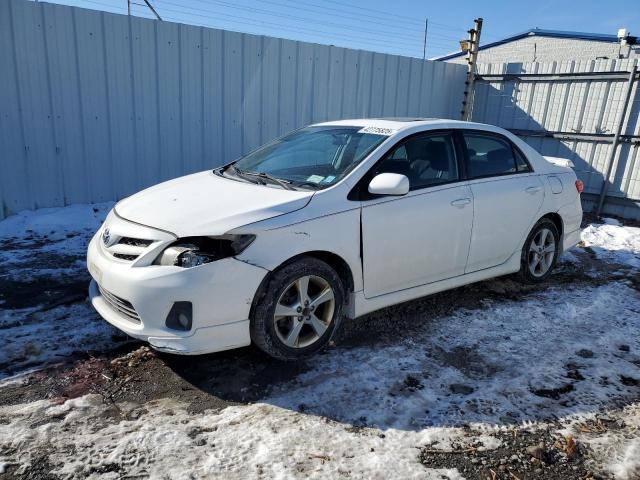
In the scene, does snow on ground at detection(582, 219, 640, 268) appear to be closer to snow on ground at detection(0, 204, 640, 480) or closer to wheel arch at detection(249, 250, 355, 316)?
snow on ground at detection(0, 204, 640, 480)

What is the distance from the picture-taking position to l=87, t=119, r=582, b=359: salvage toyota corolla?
3096mm

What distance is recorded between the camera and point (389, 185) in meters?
3.59

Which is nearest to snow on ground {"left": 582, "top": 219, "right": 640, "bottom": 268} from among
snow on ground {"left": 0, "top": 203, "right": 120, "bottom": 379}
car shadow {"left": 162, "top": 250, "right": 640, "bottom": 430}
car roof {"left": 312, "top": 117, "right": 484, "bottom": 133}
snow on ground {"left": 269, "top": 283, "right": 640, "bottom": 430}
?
car shadow {"left": 162, "top": 250, "right": 640, "bottom": 430}

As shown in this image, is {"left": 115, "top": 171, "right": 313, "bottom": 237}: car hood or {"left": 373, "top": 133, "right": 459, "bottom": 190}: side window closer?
{"left": 115, "top": 171, "right": 313, "bottom": 237}: car hood

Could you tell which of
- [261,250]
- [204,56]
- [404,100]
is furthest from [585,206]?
[261,250]

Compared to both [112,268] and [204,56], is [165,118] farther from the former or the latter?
[112,268]

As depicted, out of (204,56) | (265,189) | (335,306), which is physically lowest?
(335,306)

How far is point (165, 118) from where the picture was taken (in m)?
7.40

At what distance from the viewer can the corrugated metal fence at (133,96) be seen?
641 cm

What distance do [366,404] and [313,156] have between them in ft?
6.62

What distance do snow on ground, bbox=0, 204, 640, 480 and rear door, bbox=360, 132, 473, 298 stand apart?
1.66 feet

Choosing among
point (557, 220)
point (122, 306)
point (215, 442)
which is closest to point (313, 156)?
point (122, 306)

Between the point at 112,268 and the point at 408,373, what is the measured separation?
80.8 inches

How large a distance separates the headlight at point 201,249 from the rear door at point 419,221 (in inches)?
37.7
